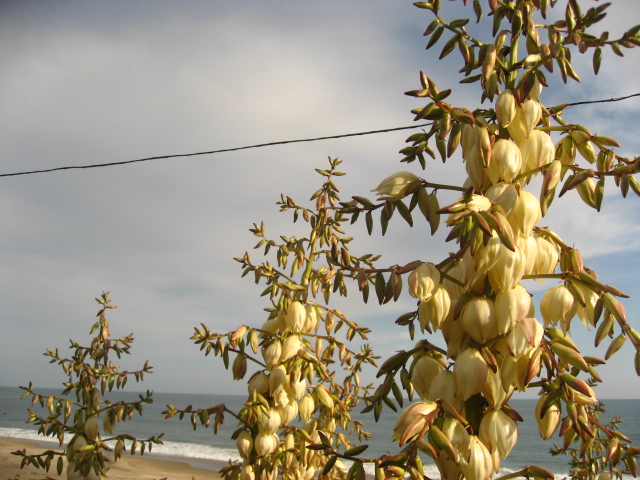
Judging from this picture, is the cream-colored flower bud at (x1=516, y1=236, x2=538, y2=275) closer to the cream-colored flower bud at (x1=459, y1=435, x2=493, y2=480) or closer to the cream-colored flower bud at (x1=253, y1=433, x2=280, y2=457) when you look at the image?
the cream-colored flower bud at (x1=459, y1=435, x2=493, y2=480)

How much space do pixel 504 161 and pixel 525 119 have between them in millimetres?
116

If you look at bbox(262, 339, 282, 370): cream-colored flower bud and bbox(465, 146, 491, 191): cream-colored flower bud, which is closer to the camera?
bbox(465, 146, 491, 191): cream-colored flower bud

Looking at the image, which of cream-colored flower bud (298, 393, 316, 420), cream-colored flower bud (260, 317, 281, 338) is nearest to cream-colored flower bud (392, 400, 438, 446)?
cream-colored flower bud (260, 317, 281, 338)

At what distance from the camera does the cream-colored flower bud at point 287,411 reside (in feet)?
5.89

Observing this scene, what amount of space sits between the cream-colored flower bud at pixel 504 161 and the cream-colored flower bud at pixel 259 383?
1182 mm

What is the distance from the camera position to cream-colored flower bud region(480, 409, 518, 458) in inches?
30.3

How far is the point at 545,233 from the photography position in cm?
92

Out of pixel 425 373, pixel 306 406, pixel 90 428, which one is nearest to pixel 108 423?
pixel 90 428

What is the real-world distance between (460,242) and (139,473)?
44.9ft

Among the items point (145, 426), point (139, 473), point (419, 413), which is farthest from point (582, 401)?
point (145, 426)

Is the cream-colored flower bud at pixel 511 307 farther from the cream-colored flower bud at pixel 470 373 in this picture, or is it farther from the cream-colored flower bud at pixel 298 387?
the cream-colored flower bud at pixel 298 387

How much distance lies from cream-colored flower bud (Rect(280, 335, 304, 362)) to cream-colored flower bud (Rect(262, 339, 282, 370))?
1 cm

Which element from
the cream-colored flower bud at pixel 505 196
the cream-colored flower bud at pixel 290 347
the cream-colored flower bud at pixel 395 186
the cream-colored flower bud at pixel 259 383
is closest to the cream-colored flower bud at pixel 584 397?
the cream-colored flower bud at pixel 505 196

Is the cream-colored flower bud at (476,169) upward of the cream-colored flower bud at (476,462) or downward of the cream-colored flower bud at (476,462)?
upward
